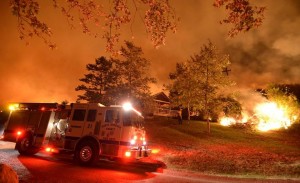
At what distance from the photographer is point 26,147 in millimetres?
14578

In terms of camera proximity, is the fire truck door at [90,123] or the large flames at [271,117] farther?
the large flames at [271,117]

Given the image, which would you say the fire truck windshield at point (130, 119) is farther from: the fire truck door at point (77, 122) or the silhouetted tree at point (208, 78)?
the silhouetted tree at point (208, 78)

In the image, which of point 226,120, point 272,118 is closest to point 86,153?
point 272,118

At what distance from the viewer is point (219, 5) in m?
6.51

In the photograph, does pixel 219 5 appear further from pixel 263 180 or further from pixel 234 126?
pixel 234 126

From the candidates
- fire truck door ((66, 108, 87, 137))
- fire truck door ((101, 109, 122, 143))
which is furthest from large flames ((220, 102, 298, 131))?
fire truck door ((66, 108, 87, 137))

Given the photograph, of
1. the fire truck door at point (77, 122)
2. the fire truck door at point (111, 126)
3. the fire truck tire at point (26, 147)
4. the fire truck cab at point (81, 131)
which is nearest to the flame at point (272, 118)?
the fire truck cab at point (81, 131)

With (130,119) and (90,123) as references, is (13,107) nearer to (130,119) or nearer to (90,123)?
(90,123)

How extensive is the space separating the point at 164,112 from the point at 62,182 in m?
43.1

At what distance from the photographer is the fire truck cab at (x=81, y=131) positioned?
1207 cm

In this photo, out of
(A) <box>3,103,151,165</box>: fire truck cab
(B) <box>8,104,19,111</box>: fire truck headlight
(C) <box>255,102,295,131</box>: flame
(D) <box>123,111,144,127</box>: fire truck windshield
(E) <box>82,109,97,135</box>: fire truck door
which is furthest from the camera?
(C) <box>255,102,295,131</box>: flame

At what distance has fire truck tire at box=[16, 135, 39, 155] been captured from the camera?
571 inches

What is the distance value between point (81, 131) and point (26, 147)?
3.91m

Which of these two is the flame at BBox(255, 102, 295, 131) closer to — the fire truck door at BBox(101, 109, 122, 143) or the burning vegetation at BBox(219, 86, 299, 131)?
the burning vegetation at BBox(219, 86, 299, 131)
